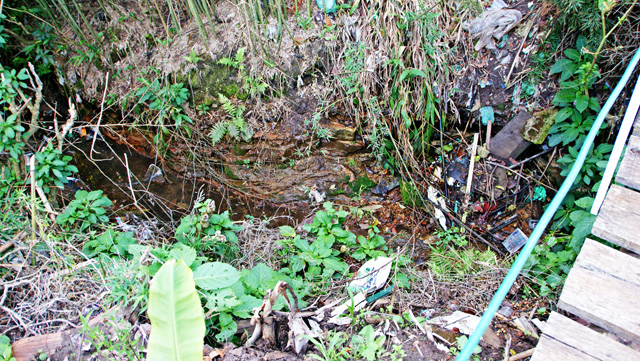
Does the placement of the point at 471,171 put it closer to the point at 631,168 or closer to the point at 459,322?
the point at 631,168

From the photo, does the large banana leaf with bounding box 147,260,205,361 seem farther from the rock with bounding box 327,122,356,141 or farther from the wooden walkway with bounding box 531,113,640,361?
the rock with bounding box 327,122,356,141

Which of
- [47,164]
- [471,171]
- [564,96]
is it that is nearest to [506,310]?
[471,171]

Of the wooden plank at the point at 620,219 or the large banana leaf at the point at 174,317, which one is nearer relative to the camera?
the large banana leaf at the point at 174,317

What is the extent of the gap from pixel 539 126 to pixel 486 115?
1.51ft

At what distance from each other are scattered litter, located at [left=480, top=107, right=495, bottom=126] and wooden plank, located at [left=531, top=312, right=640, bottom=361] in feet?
7.45

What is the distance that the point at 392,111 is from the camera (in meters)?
3.39

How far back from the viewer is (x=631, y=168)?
203cm

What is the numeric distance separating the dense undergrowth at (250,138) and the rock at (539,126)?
4.3 inches

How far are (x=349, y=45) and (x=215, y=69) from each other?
142 centimetres

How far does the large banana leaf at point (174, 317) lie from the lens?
3.75 feet

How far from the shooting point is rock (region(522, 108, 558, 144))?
3.13m

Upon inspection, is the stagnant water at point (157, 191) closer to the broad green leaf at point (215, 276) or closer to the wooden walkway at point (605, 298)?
the broad green leaf at point (215, 276)

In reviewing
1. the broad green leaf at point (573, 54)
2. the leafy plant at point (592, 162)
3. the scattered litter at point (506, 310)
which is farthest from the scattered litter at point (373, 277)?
the broad green leaf at point (573, 54)

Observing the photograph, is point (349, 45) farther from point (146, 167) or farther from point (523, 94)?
point (146, 167)
